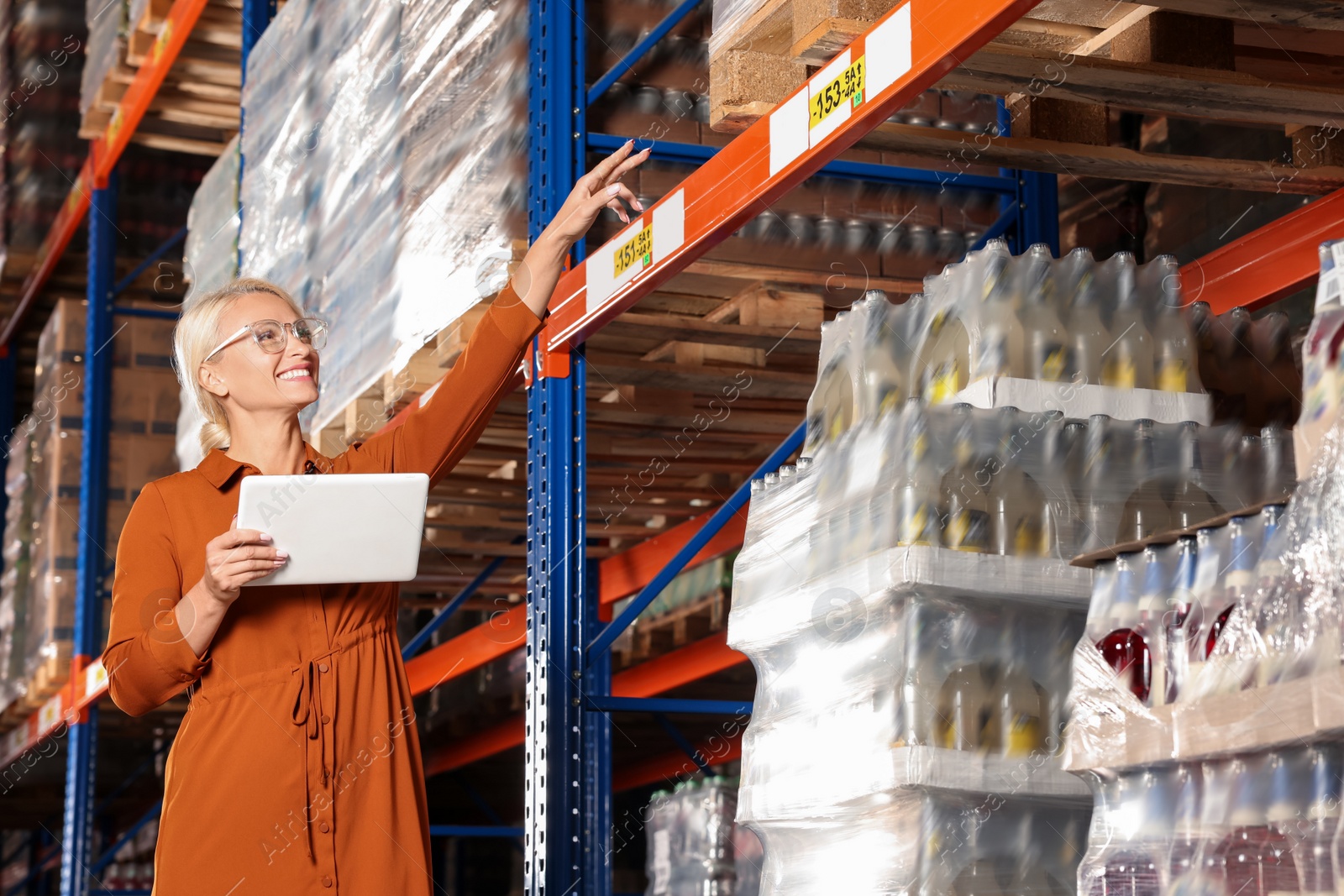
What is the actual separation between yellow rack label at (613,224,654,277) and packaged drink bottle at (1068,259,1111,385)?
43.5 inches

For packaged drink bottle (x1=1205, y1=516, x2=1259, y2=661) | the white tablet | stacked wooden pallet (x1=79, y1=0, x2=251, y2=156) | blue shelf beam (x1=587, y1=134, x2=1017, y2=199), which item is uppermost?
stacked wooden pallet (x1=79, y1=0, x2=251, y2=156)

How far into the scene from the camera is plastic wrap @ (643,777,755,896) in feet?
19.3

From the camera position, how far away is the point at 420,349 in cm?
471

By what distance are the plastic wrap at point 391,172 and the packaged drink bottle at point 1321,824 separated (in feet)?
9.01

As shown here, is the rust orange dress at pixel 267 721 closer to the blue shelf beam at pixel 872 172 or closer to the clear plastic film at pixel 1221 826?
the clear plastic film at pixel 1221 826

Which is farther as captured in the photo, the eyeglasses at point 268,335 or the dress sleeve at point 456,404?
the dress sleeve at point 456,404

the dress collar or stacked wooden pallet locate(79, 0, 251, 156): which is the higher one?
stacked wooden pallet locate(79, 0, 251, 156)

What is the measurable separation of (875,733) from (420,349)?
2.46 m

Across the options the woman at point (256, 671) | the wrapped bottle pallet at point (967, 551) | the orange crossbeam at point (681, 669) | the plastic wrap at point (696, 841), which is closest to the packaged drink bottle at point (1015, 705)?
the wrapped bottle pallet at point (967, 551)

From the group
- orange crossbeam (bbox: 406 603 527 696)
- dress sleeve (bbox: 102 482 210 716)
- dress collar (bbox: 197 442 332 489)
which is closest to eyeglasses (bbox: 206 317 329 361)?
dress collar (bbox: 197 442 332 489)

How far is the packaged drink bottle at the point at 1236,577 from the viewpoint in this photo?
6.73 ft

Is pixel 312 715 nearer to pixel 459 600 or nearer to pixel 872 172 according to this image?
pixel 872 172

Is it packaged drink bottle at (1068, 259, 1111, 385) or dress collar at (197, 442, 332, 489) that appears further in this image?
packaged drink bottle at (1068, 259, 1111, 385)

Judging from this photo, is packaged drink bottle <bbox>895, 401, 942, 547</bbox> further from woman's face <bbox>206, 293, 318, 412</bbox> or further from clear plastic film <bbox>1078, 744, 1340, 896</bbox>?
woman's face <bbox>206, 293, 318, 412</bbox>
